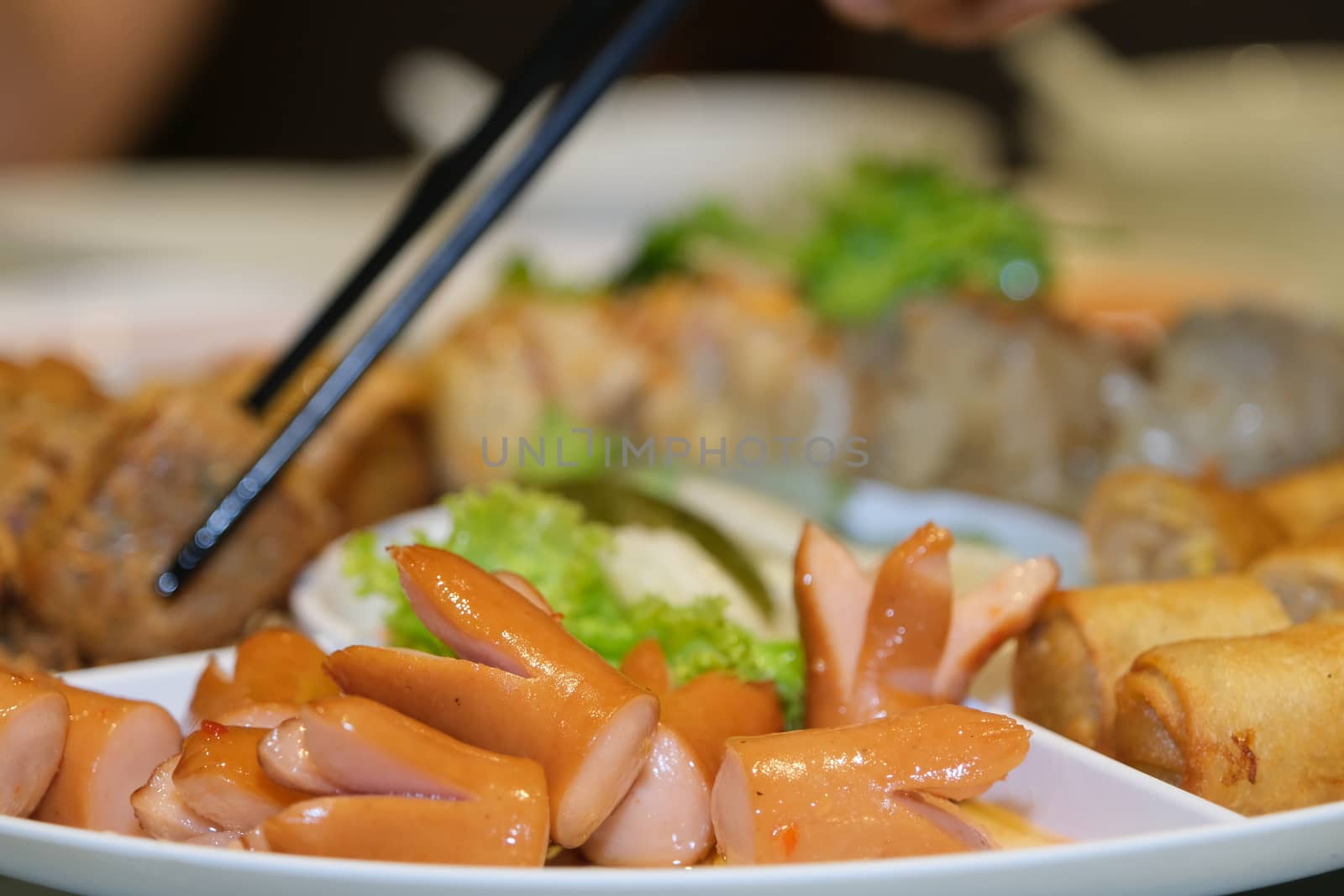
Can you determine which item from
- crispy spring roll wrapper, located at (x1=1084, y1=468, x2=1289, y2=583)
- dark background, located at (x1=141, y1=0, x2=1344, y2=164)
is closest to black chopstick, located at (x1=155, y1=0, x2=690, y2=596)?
crispy spring roll wrapper, located at (x1=1084, y1=468, x2=1289, y2=583)

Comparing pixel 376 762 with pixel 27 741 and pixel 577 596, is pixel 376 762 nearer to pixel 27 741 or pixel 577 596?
pixel 27 741

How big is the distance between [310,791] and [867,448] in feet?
7.31

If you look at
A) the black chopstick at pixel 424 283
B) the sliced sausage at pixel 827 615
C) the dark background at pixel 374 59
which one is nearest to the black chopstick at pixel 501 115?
the black chopstick at pixel 424 283

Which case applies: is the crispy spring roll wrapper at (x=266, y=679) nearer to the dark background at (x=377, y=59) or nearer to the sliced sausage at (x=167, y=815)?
the sliced sausage at (x=167, y=815)

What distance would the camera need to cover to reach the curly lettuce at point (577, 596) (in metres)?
1.95

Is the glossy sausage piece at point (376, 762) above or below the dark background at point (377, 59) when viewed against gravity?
above

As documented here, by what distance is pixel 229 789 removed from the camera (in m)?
1.44

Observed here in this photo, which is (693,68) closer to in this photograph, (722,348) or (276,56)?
(276,56)

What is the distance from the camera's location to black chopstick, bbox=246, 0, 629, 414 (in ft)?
7.40

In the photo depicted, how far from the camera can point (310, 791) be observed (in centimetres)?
142

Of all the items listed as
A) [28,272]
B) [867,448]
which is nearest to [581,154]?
[28,272]

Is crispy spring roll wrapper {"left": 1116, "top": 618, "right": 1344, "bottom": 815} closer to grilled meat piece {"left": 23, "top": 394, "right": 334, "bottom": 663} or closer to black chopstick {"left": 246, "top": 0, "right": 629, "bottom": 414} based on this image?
black chopstick {"left": 246, "top": 0, "right": 629, "bottom": 414}

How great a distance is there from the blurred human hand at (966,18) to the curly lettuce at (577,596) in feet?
5.25

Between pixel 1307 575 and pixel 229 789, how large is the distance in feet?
5.42
